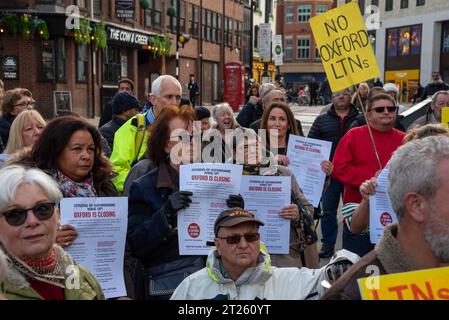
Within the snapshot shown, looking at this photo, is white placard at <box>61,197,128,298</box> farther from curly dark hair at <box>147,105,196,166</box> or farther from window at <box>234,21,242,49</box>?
window at <box>234,21,242,49</box>

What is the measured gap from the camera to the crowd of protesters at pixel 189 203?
2.13m

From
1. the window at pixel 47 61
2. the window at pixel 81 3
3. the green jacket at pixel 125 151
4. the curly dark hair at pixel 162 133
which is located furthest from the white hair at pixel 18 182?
the window at pixel 81 3

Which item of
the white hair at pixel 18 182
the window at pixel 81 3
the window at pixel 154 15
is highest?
the window at pixel 154 15

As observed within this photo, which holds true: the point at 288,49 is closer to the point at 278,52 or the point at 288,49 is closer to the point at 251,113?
the point at 278,52

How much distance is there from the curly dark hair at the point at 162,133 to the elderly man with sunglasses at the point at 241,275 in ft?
3.08

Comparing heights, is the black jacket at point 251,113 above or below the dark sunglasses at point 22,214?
above

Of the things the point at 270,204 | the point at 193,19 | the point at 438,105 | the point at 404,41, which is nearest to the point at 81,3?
the point at 193,19

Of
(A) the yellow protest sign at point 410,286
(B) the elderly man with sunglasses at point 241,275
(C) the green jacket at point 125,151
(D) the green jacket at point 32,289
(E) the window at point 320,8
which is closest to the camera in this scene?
(A) the yellow protest sign at point 410,286

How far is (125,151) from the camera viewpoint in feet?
17.5

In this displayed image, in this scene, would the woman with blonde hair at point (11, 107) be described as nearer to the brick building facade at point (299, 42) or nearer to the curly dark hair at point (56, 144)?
the curly dark hair at point (56, 144)

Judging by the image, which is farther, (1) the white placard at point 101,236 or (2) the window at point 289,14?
(2) the window at point 289,14

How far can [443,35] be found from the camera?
4962cm

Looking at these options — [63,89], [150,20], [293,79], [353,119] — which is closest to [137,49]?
[150,20]

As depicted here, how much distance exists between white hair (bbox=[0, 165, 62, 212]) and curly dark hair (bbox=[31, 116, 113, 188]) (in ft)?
3.15
